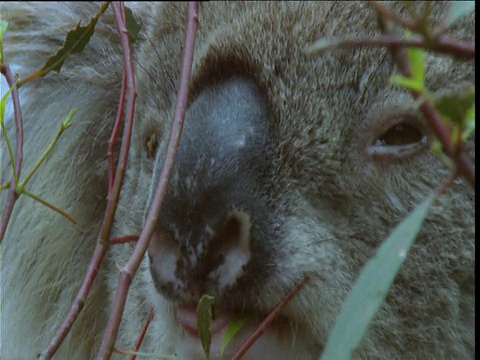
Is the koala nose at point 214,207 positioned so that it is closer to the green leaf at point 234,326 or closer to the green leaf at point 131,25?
the green leaf at point 234,326

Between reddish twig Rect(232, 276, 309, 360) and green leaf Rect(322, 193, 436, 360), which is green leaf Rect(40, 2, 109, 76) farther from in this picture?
green leaf Rect(322, 193, 436, 360)

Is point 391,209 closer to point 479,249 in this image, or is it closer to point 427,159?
point 427,159

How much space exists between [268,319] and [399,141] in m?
0.44

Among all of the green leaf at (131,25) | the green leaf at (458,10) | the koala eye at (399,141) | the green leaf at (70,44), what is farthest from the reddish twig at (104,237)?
the green leaf at (458,10)

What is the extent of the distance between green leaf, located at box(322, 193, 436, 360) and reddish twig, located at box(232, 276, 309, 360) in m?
0.39

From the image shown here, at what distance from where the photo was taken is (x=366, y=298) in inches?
32.2

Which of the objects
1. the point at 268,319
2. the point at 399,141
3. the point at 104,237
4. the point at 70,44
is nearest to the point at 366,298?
the point at 268,319

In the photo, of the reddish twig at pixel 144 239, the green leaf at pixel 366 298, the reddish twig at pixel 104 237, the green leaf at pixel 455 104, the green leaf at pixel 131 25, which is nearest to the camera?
the green leaf at pixel 455 104

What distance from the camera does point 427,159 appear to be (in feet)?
4.49

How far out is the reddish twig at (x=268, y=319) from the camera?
4.00 feet

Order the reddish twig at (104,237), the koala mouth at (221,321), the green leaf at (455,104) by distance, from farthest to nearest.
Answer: the koala mouth at (221,321) < the reddish twig at (104,237) < the green leaf at (455,104)

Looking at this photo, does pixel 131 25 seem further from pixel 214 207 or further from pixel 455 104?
pixel 455 104

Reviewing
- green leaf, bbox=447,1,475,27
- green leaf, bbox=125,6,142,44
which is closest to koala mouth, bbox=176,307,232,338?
green leaf, bbox=125,6,142,44

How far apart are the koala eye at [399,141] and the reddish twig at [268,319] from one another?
30cm
